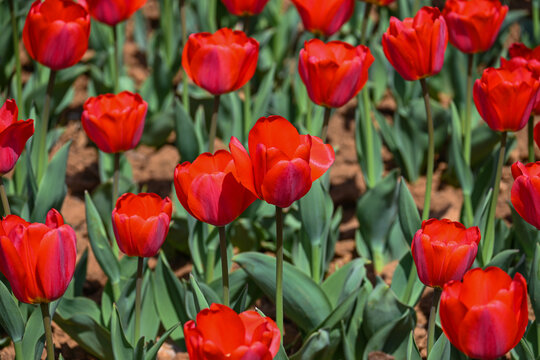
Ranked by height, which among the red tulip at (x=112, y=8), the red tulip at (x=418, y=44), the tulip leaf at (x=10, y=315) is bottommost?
the tulip leaf at (x=10, y=315)

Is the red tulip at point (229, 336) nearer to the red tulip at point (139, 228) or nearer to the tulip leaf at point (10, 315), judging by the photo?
the red tulip at point (139, 228)

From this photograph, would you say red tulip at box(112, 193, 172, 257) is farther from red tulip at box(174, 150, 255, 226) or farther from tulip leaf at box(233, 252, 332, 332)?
tulip leaf at box(233, 252, 332, 332)

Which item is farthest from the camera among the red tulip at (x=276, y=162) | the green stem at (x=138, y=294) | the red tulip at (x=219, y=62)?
the red tulip at (x=219, y=62)

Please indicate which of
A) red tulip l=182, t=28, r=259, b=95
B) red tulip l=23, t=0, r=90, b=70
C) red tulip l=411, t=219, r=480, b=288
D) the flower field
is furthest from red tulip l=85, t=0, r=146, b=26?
red tulip l=411, t=219, r=480, b=288

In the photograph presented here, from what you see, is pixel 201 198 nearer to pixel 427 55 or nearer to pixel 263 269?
pixel 263 269

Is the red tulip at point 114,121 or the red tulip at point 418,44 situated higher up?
the red tulip at point 418,44

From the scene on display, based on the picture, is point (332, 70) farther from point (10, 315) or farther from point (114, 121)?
point (10, 315)

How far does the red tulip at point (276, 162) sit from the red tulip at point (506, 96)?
474 millimetres

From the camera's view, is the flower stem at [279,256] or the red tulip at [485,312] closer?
the red tulip at [485,312]

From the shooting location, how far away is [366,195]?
252 cm

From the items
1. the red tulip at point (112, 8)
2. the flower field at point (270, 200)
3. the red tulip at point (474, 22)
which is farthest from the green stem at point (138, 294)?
the red tulip at point (474, 22)

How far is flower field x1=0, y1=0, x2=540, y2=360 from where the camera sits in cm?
144

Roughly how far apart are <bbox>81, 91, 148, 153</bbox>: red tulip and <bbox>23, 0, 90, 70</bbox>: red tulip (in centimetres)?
14

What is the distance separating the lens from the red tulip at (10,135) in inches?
63.7
